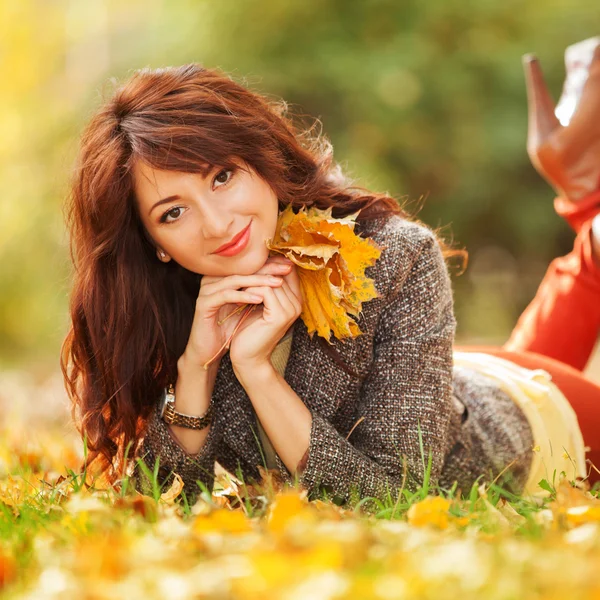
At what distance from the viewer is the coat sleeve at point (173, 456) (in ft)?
7.28

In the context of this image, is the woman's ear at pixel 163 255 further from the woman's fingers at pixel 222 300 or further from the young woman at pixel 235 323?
the woman's fingers at pixel 222 300

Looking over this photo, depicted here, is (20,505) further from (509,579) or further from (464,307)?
(464,307)

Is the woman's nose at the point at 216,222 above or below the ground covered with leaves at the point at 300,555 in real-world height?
above

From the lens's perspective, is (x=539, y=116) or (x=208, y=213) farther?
(x=539, y=116)

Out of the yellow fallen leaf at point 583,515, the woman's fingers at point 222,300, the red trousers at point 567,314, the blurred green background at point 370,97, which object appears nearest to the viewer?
the yellow fallen leaf at point 583,515

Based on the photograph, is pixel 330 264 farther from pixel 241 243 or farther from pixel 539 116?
pixel 539 116

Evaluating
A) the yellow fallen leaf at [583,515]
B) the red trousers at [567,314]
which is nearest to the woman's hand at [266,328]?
the yellow fallen leaf at [583,515]

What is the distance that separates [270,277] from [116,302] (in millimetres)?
453

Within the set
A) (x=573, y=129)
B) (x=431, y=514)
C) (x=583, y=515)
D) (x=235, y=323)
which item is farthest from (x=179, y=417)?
(x=573, y=129)

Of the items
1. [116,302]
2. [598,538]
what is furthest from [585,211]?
[598,538]

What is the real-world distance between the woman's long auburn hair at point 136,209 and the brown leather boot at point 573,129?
3.21ft

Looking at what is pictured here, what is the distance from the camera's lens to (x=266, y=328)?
6.76 feet

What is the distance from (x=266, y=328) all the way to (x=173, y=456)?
0.45 meters

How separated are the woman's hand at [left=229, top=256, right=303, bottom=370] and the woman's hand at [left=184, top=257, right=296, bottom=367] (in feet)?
0.07
